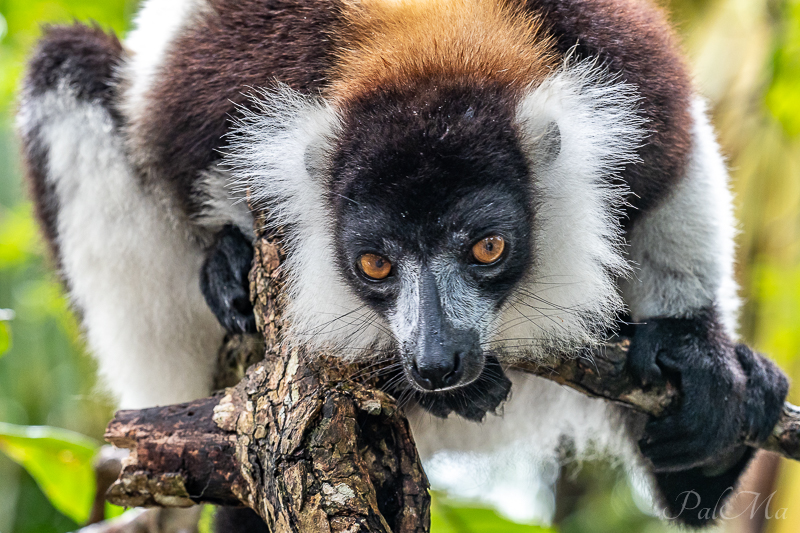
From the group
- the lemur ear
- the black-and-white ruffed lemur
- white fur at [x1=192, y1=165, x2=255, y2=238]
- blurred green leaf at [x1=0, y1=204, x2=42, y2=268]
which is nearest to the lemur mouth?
the black-and-white ruffed lemur

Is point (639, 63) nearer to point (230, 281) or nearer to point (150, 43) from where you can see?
point (230, 281)

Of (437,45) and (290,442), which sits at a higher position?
(437,45)

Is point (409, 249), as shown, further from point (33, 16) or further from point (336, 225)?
point (33, 16)

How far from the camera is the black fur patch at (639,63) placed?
254 centimetres

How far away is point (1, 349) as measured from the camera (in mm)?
2893

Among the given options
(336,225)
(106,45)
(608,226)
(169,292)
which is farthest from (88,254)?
(608,226)

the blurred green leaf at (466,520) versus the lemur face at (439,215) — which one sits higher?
the lemur face at (439,215)

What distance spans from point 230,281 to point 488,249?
111 cm

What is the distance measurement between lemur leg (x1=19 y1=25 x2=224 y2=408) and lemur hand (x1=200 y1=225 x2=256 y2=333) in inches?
14.1

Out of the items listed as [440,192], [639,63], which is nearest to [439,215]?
[440,192]

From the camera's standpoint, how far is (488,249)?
2.25 metres

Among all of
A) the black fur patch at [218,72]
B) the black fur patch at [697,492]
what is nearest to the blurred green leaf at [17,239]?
the black fur patch at [218,72]

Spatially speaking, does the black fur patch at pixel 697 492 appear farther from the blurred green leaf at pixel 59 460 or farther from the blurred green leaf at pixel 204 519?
the blurred green leaf at pixel 59 460

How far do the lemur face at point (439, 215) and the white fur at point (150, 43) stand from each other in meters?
1.10
